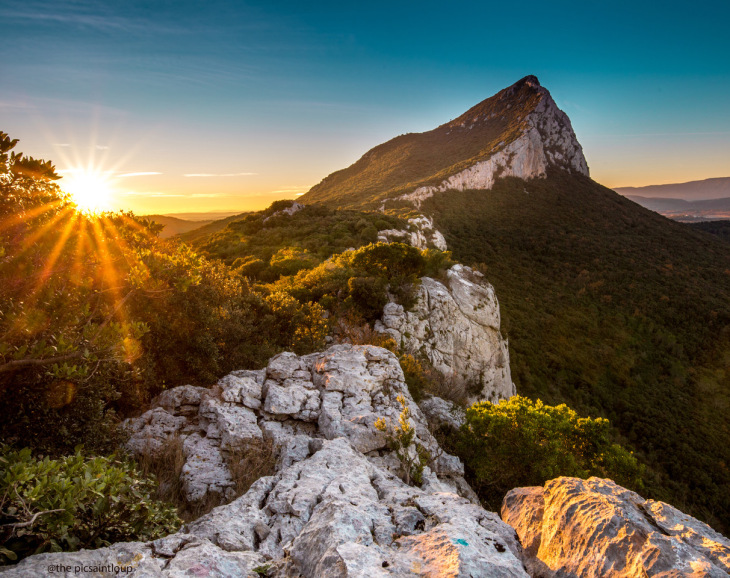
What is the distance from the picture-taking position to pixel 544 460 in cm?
759

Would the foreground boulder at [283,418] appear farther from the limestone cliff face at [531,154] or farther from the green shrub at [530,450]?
the limestone cliff face at [531,154]

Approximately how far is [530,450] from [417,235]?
26.2 meters

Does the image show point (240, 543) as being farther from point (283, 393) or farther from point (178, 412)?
point (178, 412)

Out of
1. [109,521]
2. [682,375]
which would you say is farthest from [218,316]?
[682,375]

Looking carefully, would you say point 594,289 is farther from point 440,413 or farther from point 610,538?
point 610,538

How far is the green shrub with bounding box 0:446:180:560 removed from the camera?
274 cm

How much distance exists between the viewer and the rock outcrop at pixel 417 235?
28.0 metres

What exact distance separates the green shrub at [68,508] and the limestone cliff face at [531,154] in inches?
2043

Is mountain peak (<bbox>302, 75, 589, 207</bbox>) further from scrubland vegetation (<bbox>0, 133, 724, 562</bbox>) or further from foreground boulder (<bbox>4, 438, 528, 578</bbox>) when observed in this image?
foreground boulder (<bbox>4, 438, 528, 578</bbox>)

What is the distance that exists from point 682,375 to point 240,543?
38739mm

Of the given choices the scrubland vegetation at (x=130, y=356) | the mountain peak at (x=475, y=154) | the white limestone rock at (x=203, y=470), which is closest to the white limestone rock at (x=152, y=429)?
the scrubland vegetation at (x=130, y=356)

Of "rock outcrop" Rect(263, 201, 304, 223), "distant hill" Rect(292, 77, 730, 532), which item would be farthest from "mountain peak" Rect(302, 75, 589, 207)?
"rock outcrop" Rect(263, 201, 304, 223)

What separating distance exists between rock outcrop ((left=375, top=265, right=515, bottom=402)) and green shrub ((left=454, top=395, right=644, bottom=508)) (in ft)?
14.3

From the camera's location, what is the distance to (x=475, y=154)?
8062cm
